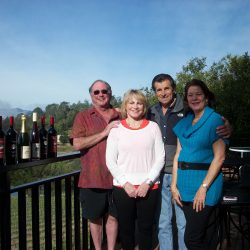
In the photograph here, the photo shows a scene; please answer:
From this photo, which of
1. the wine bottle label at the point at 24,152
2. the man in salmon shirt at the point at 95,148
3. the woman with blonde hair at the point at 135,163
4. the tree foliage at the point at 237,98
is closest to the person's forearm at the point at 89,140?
the man in salmon shirt at the point at 95,148

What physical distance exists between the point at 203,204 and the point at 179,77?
14936mm

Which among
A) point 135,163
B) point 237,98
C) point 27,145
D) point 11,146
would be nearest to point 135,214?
point 135,163

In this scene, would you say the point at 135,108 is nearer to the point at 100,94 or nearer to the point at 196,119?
the point at 100,94

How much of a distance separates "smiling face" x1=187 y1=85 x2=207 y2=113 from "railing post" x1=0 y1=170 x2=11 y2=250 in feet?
4.46

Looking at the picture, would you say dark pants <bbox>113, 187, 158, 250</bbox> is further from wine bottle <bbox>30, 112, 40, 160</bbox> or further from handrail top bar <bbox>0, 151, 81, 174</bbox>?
wine bottle <bbox>30, 112, 40, 160</bbox>

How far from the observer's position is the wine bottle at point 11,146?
2.13m

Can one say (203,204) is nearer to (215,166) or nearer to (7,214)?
(215,166)

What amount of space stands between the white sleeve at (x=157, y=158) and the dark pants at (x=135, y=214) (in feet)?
0.45

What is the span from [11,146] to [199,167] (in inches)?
50.1

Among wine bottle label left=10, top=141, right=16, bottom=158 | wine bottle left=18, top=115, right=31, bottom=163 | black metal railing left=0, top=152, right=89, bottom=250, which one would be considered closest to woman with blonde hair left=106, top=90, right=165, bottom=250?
black metal railing left=0, top=152, right=89, bottom=250

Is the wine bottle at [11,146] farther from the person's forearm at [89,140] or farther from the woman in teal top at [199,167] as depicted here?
the woman in teal top at [199,167]

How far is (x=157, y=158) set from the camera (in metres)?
2.57

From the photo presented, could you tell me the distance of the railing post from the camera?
2.06 m

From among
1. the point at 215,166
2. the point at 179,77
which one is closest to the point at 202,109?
the point at 215,166
